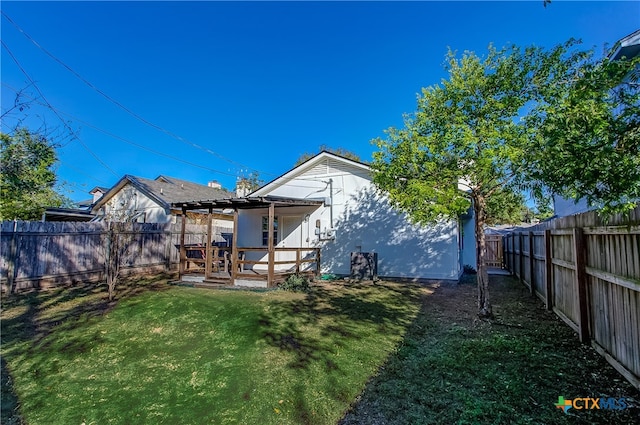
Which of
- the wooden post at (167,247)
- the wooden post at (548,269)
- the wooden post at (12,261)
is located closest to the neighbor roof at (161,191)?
the wooden post at (167,247)

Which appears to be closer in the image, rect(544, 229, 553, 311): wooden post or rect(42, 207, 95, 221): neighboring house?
rect(544, 229, 553, 311): wooden post

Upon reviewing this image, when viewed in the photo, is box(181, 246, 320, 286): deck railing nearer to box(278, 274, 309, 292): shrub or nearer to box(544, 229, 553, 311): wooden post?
box(278, 274, 309, 292): shrub

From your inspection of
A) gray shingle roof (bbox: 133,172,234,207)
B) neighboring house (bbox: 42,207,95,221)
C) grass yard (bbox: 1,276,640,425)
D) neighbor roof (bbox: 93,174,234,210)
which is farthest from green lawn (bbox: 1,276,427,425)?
gray shingle roof (bbox: 133,172,234,207)

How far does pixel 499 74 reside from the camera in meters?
5.77

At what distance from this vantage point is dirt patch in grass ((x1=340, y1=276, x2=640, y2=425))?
108 inches

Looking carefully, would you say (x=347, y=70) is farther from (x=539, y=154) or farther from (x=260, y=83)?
(x=539, y=154)

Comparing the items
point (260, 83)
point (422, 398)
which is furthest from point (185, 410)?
point (260, 83)

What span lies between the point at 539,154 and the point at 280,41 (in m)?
13.2

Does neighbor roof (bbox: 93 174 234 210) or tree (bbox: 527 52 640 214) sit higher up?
neighbor roof (bbox: 93 174 234 210)

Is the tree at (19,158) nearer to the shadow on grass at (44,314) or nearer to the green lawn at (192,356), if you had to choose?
the shadow on grass at (44,314)

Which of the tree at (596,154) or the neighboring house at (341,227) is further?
the neighboring house at (341,227)

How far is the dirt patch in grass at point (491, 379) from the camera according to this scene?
9.04 feet

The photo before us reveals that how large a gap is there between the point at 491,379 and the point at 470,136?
383cm

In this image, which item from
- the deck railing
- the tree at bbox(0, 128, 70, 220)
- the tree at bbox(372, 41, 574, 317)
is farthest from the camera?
the deck railing
